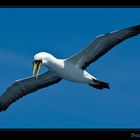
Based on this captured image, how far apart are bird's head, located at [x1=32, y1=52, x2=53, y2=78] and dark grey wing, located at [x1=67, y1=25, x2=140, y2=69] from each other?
0.61m

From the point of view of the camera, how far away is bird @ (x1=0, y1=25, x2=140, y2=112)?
1100 cm

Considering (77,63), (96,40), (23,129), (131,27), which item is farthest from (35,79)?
(23,129)

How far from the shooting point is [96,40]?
11117 mm

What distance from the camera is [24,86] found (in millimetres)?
12930

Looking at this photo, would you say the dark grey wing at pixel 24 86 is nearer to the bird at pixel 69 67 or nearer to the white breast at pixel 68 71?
the bird at pixel 69 67

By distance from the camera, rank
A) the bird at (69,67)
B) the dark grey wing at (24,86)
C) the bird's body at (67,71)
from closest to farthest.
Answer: the bird at (69,67) → the bird's body at (67,71) → the dark grey wing at (24,86)

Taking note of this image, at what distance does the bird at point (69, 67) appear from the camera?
11.0m

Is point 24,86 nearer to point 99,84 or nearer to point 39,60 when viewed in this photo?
point 39,60

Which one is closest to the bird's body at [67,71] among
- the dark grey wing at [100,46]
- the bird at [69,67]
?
the bird at [69,67]

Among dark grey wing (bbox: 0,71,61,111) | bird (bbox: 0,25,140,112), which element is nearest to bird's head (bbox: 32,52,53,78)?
bird (bbox: 0,25,140,112)

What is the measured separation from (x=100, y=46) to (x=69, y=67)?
0.98 m

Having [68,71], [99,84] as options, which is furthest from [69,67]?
[99,84]
